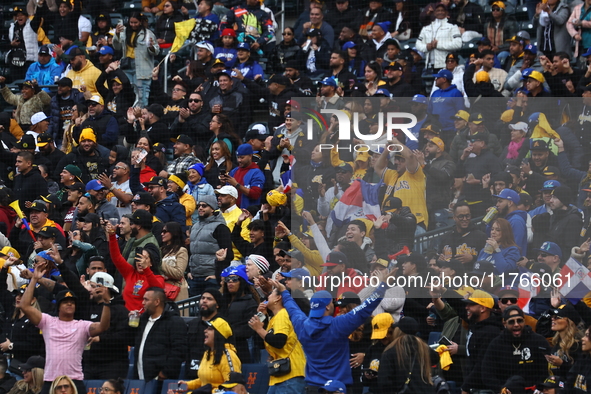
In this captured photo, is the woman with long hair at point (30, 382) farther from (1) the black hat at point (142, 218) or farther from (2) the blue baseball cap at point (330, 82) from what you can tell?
(2) the blue baseball cap at point (330, 82)

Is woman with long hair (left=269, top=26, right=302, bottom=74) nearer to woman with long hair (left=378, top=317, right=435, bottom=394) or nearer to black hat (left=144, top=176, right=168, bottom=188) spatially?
black hat (left=144, top=176, right=168, bottom=188)

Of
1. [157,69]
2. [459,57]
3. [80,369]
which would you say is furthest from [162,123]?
[80,369]

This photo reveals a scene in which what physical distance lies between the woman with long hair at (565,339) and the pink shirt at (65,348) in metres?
3.92

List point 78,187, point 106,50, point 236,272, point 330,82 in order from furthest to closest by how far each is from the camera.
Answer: point 106,50 → point 330,82 → point 78,187 → point 236,272

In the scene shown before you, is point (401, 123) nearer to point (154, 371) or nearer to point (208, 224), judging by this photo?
point (208, 224)

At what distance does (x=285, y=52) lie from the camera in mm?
16516

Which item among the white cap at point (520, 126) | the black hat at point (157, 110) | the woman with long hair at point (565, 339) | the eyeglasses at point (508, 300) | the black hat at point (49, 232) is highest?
the black hat at point (157, 110)

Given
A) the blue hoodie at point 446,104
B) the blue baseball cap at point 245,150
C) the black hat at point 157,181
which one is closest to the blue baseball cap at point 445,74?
the blue hoodie at point 446,104

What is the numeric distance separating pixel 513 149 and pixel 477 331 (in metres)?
4.30

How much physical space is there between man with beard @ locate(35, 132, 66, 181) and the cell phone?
5501 millimetres

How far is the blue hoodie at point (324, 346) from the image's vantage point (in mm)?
9141

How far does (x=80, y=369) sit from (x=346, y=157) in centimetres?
452

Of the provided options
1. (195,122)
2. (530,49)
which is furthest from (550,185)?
(195,122)

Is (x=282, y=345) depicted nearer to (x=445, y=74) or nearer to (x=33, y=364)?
(x=33, y=364)
